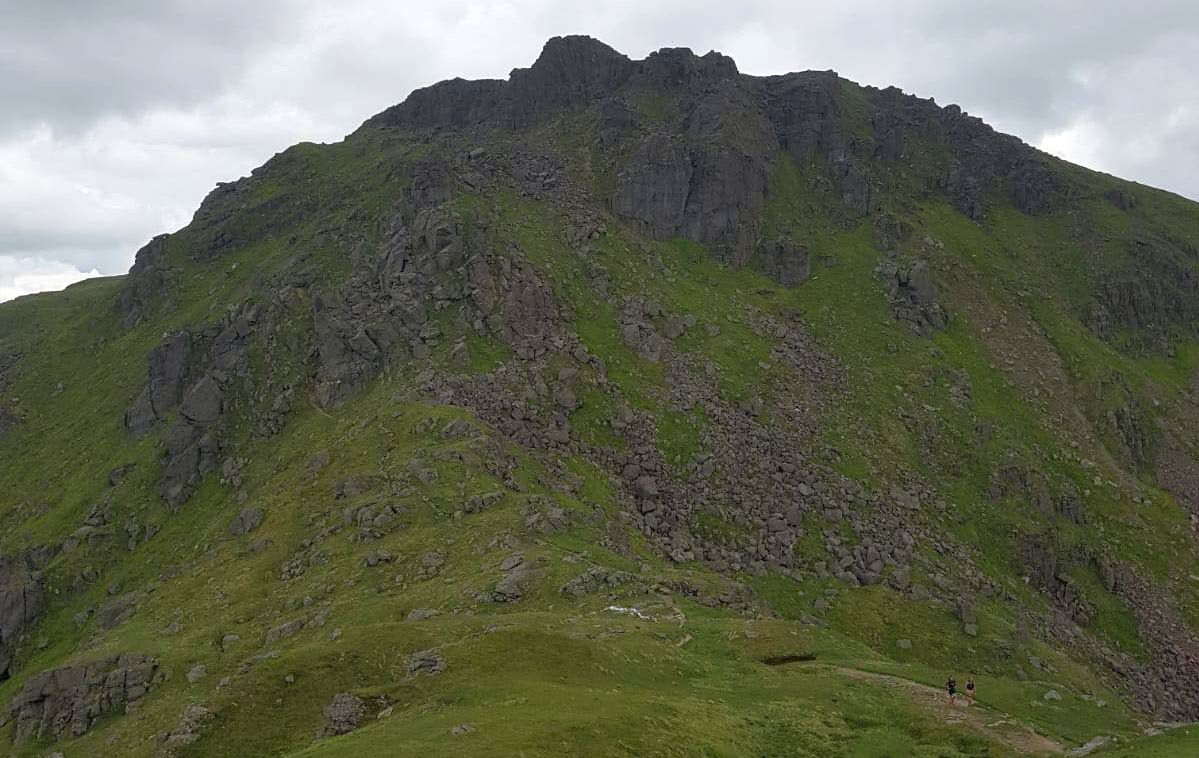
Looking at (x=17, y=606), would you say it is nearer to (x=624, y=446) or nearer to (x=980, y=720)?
(x=624, y=446)

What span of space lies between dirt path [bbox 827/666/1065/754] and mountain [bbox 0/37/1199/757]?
0.27 metres

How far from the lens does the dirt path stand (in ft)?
119

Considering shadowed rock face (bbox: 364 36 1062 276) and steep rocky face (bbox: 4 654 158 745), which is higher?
shadowed rock face (bbox: 364 36 1062 276)

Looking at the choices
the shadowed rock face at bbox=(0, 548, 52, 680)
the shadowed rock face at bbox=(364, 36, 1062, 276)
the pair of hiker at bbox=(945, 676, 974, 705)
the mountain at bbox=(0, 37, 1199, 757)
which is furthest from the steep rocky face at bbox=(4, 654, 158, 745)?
the shadowed rock face at bbox=(364, 36, 1062, 276)

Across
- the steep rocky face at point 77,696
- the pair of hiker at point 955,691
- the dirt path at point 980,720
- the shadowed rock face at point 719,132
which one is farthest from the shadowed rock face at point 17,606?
the shadowed rock face at point 719,132

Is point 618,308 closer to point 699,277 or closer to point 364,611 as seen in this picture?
point 699,277

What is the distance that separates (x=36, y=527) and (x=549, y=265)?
7567cm

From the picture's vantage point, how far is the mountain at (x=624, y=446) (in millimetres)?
43000

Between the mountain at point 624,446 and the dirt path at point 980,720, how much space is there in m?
0.27

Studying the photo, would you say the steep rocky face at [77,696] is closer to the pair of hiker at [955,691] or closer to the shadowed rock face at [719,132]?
the pair of hiker at [955,691]

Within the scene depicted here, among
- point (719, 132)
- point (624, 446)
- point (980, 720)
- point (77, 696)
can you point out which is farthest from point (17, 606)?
point (719, 132)

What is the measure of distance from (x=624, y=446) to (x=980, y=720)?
5488 cm

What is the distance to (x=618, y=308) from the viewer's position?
112 meters

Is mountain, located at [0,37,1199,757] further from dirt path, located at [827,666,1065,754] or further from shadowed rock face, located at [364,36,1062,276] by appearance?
shadowed rock face, located at [364,36,1062,276]
